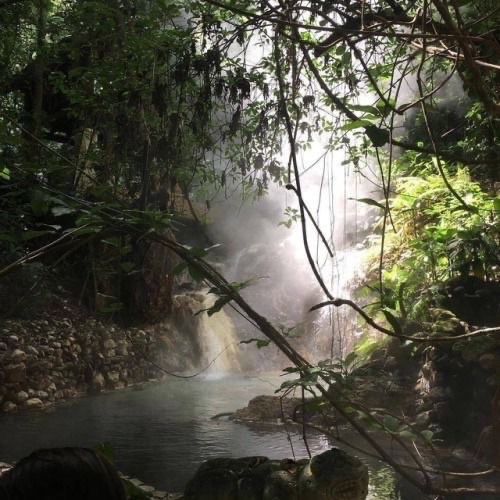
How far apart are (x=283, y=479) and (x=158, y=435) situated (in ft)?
14.1

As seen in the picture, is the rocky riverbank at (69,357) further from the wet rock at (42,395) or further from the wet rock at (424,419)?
the wet rock at (424,419)

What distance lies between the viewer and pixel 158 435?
651 centimetres

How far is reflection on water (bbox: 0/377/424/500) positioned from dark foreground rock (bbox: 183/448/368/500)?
2061 millimetres

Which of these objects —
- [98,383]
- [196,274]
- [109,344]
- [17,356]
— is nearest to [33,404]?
[17,356]

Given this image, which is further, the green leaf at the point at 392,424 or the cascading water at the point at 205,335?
the cascading water at the point at 205,335

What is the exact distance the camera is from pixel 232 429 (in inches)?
266

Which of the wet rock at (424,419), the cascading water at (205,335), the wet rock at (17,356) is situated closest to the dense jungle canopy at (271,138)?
the wet rock at (424,419)

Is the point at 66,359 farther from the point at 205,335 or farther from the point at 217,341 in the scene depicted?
the point at 217,341

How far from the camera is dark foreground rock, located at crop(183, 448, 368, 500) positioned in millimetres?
2365

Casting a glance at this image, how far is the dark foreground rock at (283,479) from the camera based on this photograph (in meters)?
2.37

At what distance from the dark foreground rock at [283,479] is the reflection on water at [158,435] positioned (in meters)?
2.06

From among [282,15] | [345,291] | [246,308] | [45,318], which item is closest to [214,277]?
[246,308]

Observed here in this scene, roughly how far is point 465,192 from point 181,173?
3.45m

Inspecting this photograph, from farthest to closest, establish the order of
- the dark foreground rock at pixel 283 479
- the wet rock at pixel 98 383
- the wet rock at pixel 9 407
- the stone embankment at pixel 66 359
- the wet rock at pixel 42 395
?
the wet rock at pixel 98 383 < the wet rock at pixel 42 395 < the stone embankment at pixel 66 359 < the wet rock at pixel 9 407 < the dark foreground rock at pixel 283 479
